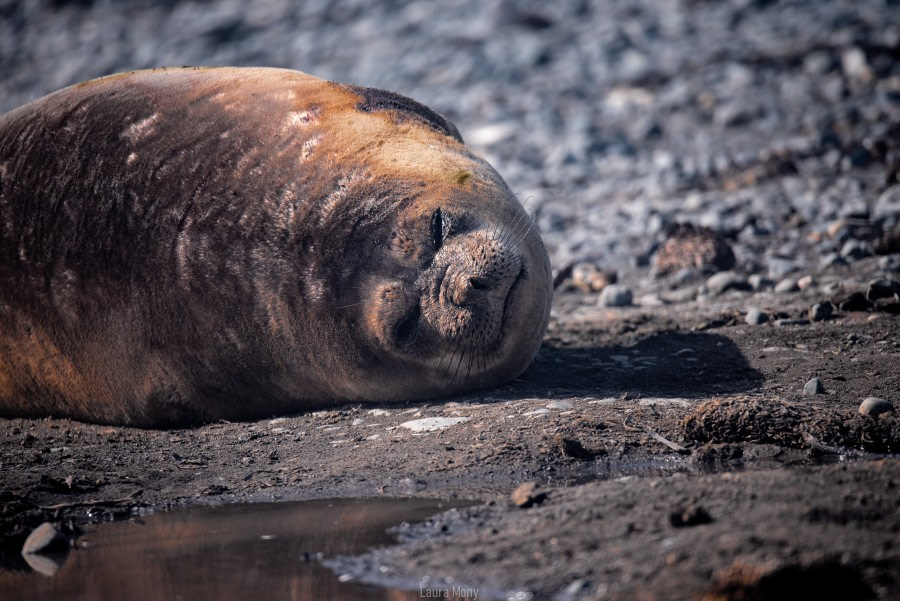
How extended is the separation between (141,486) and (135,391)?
996 mm

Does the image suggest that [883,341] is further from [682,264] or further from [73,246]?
[73,246]

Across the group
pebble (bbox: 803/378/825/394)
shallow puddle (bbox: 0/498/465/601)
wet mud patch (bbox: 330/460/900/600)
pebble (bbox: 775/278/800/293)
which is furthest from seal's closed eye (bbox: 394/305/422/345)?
pebble (bbox: 775/278/800/293)

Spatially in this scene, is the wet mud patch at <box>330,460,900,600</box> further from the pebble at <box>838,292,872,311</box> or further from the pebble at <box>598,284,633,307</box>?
the pebble at <box>598,284,633,307</box>

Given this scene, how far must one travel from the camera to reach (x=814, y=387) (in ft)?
14.0

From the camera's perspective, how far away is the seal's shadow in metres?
4.55

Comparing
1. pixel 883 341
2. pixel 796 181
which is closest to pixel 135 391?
pixel 883 341

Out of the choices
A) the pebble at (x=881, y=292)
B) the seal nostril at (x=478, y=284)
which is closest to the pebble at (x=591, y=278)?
the pebble at (x=881, y=292)

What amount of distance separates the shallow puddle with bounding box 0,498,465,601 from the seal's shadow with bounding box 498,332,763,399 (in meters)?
1.40

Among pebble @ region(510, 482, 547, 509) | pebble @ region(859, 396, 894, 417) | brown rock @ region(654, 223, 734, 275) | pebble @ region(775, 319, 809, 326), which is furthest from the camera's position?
brown rock @ region(654, 223, 734, 275)

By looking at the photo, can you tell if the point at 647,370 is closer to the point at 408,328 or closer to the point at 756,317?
the point at 756,317

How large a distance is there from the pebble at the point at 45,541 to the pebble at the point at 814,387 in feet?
9.34

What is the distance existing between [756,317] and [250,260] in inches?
103

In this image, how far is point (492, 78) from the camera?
12.6 meters

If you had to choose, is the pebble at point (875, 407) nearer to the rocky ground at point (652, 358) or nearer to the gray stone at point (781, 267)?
the rocky ground at point (652, 358)
